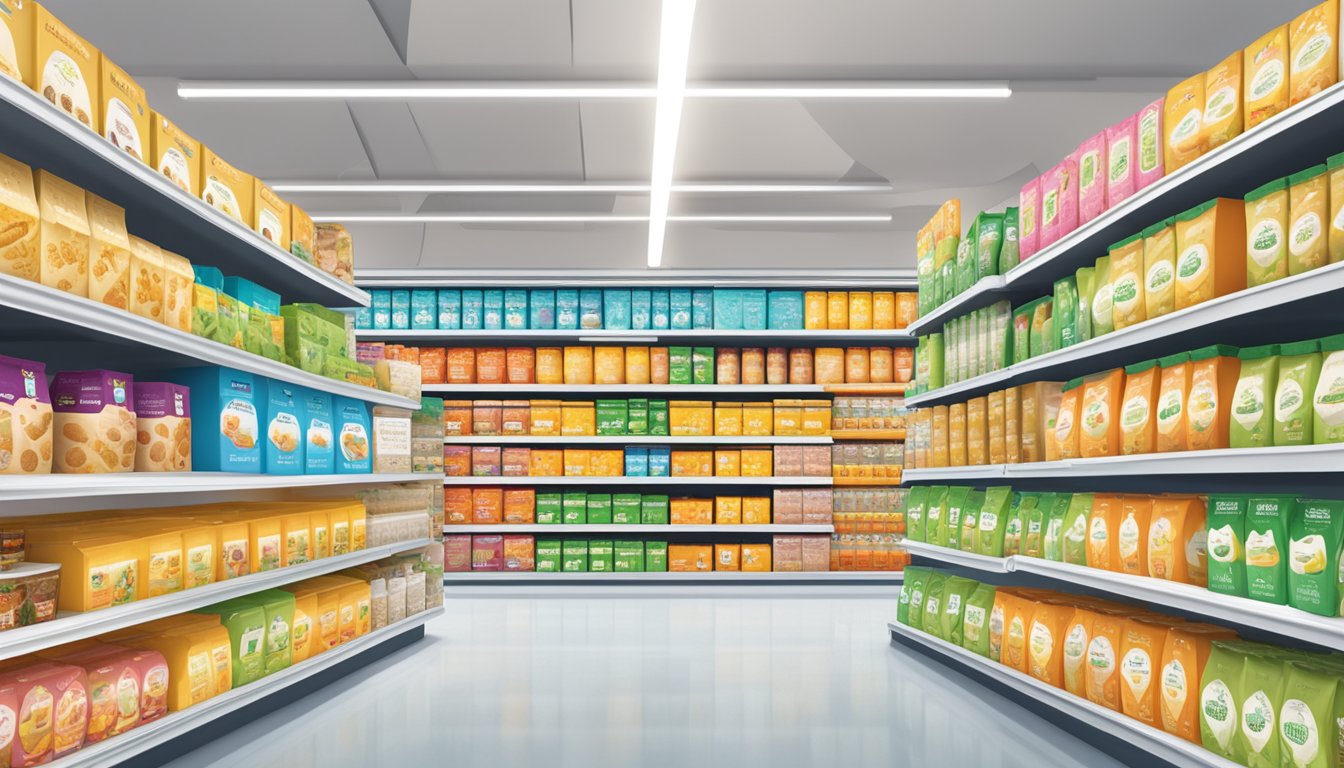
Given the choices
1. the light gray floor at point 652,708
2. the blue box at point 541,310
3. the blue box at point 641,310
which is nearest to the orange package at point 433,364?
the blue box at point 541,310

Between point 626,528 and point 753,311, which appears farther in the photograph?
point 753,311

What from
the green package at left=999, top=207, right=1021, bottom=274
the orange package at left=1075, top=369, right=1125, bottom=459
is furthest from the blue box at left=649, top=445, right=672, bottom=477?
the orange package at left=1075, top=369, right=1125, bottom=459

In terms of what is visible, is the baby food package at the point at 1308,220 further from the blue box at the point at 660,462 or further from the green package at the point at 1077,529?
Answer: the blue box at the point at 660,462

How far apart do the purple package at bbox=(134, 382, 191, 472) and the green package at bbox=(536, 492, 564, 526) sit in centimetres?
430

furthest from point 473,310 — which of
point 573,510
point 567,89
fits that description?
point 567,89

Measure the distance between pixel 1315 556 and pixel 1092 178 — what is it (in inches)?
59.2

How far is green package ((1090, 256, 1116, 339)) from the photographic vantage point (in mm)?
2705

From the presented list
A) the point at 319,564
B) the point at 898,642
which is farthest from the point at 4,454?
the point at 898,642

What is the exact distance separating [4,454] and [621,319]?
5.34 metres

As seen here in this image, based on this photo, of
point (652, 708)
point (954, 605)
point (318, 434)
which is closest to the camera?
point (652, 708)

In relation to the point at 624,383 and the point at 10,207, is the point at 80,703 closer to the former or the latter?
the point at 10,207

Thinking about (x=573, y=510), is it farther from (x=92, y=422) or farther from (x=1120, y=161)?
(x=1120, y=161)

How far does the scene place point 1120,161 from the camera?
8.91ft

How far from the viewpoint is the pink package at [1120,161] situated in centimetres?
265
